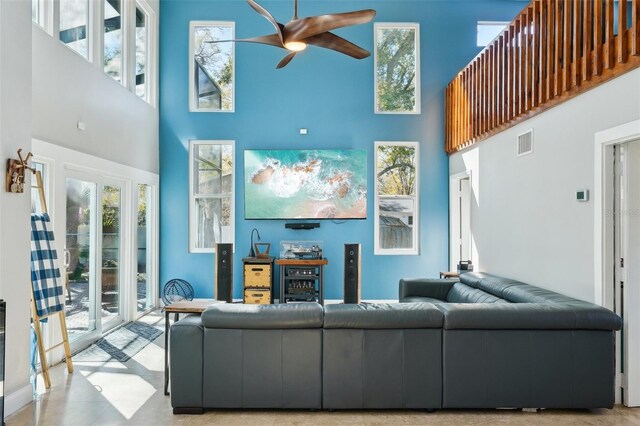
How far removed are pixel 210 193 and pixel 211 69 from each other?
1952mm

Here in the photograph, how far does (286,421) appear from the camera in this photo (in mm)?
2945

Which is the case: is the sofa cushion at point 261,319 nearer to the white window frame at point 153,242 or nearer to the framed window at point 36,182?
the framed window at point 36,182

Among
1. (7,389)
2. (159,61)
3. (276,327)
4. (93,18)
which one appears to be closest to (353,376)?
(276,327)

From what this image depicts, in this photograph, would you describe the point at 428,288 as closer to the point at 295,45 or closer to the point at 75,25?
the point at 295,45

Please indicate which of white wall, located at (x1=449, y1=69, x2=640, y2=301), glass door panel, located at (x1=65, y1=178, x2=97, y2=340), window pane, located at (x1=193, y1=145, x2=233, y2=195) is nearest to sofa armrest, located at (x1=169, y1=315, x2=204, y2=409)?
A: glass door panel, located at (x1=65, y1=178, x2=97, y2=340)

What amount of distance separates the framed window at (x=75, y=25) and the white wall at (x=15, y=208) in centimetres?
110

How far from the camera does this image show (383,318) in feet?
9.82

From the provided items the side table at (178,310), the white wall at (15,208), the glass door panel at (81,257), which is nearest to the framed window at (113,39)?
the glass door panel at (81,257)

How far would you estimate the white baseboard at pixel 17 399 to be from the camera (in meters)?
3.00

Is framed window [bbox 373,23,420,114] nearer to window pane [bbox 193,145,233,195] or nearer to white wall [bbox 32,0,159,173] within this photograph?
window pane [bbox 193,145,233,195]

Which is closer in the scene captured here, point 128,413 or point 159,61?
point 128,413

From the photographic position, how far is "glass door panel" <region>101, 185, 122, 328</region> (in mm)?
5125

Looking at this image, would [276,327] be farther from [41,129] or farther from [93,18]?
[93,18]

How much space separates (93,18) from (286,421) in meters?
4.65
